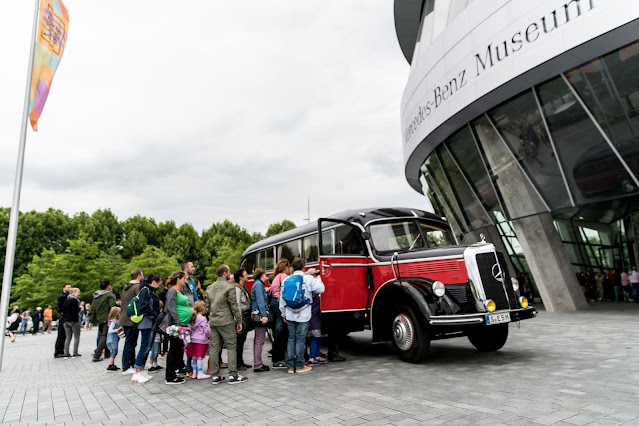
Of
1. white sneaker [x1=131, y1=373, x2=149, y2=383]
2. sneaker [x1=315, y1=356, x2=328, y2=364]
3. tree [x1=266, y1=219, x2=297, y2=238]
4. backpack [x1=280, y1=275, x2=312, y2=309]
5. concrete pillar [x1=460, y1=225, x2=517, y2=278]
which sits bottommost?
white sneaker [x1=131, y1=373, x2=149, y2=383]

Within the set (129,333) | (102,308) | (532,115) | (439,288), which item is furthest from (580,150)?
(102,308)

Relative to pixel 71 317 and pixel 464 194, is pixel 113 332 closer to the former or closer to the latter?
pixel 71 317

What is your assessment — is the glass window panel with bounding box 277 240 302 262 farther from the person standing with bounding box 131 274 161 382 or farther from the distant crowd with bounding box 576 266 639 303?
the distant crowd with bounding box 576 266 639 303

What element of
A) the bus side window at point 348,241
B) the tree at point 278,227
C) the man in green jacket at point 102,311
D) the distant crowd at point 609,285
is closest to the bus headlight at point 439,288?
the bus side window at point 348,241

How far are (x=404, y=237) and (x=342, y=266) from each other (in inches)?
55.9

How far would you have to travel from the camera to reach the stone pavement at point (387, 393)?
4.36m

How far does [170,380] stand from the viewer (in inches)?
268

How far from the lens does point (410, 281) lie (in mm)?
7445

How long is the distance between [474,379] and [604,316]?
31.7 ft

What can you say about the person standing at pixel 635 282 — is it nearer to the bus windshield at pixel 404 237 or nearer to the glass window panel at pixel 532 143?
the glass window panel at pixel 532 143

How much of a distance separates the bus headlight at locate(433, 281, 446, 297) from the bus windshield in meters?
1.41

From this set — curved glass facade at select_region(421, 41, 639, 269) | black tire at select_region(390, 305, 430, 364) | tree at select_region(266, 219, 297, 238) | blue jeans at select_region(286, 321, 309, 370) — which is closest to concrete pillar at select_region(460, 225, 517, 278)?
curved glass facade at select_region(421, 41, 639, 269)

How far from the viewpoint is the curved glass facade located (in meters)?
11.1

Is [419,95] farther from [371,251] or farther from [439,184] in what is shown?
[371,251]
